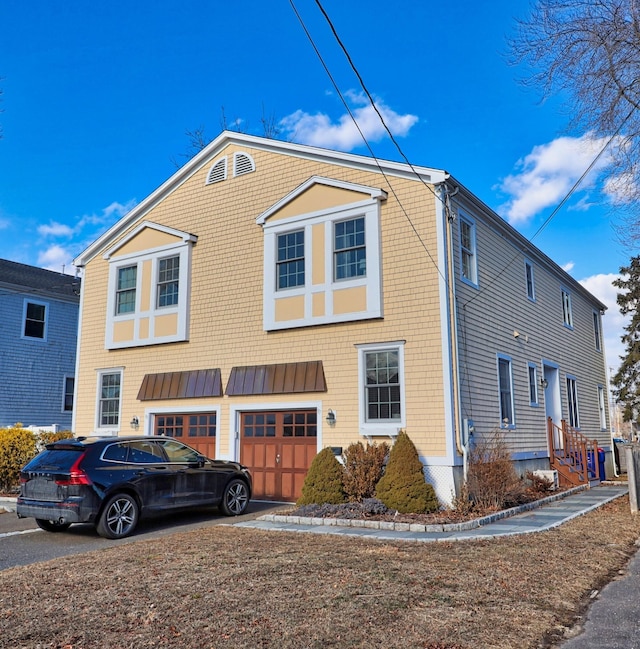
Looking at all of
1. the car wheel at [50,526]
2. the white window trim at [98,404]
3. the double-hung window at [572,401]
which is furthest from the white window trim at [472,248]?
the white window trim at [98,404]

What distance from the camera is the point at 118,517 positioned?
Result: 9820 mm

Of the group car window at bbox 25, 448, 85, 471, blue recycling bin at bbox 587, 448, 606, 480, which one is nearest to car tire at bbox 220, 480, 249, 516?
car window at bbox 25, 448, 85, 471

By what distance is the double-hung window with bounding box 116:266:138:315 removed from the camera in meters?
17.1

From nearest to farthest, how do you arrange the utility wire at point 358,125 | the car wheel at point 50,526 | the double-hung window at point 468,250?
the utility wire at point 358,125 → the car wheel at point 50,526 → the double-hung window at point 468,250

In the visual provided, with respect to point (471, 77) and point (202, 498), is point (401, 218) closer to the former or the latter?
point (471, 77)

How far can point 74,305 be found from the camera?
83.7 feet

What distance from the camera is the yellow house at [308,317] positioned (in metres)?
12.7

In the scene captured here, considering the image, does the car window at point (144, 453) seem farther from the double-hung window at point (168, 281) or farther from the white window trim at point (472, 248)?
the white window trim at point (472, 248)

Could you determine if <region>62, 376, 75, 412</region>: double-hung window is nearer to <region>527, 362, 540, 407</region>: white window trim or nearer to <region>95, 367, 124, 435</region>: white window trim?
<region>95, 367, 124, 435</region>: white window trim

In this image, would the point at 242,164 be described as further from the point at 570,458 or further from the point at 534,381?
the point at 570,458

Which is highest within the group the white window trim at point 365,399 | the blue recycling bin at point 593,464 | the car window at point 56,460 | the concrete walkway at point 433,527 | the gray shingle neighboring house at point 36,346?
the gray shingle neighboring house at point 36,346

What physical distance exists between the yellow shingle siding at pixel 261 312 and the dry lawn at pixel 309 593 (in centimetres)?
440

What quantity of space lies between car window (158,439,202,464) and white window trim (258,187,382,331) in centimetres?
395

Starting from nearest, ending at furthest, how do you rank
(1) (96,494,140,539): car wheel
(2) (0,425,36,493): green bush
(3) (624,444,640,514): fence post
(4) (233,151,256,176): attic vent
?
(1) (96,494,140,539): car wheel
(3) (624,444,640,514): fence post
(2) (0,425,36,493): green bush
(4) (233,151,256,176): attic vent
